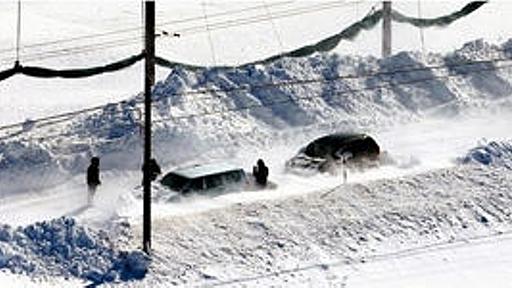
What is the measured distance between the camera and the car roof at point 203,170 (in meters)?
30.7

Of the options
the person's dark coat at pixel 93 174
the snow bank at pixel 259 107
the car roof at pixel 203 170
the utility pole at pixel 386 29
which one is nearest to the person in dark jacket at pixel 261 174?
the car roof at pixel 203 170

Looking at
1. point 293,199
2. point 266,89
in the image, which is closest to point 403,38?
point 266,89

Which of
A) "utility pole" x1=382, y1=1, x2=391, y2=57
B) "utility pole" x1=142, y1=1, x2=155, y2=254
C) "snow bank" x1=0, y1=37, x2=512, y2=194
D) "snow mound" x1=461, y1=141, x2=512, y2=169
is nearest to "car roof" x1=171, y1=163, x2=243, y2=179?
"snow bank" x1=0, y1=37, x2=512, y2=194

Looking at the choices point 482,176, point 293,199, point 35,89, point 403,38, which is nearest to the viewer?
point 293,199

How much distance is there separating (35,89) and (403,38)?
16943 millimetres

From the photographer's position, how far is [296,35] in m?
53.6

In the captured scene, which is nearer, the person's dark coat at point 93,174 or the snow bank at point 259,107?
the person's dark coat at point 93,174

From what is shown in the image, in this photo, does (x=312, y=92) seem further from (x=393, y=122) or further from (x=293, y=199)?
(x=293, y=199)

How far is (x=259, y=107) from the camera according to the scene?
3859 centimetres

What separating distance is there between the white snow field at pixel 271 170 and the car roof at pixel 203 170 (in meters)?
0.68

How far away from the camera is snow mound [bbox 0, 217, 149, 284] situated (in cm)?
2633

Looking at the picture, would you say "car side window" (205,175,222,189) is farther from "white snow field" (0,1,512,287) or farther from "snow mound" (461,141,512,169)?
"snow mound" (461,141,512,169)

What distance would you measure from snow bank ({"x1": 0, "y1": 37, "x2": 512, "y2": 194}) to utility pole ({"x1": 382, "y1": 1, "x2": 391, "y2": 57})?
85.1 inches

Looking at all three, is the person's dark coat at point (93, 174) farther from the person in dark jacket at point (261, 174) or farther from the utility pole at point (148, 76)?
the utility pole at point (148, 76)
